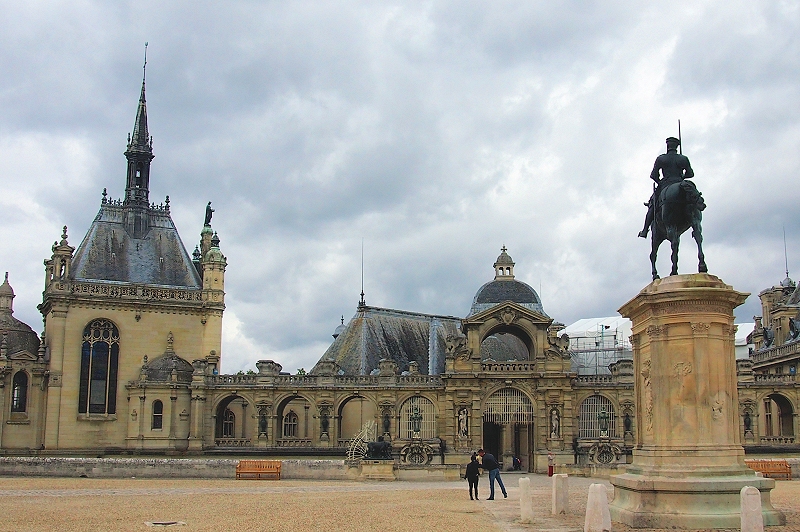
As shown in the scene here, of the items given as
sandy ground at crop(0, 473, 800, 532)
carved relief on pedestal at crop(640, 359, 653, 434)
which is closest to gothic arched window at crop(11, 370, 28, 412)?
sandy ground at crop(0, 473, 800, 532)

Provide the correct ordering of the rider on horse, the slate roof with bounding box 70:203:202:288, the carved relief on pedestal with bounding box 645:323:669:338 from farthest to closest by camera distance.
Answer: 1. the slate roof with bounding box 70:203:202:288
2. the rider on horse
3. the carved relief on pedestal with bounding box 645:323:669:338

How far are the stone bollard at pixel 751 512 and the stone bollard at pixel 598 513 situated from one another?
2149mm

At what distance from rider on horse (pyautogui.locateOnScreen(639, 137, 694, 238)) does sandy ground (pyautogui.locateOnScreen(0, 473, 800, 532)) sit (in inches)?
264

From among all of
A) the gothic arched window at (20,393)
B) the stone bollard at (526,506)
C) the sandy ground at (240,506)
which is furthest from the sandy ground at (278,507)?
the gothic arched window at (20,393)

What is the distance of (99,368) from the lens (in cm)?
5334

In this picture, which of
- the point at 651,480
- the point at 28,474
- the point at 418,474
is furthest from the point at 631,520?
the point at 28,474

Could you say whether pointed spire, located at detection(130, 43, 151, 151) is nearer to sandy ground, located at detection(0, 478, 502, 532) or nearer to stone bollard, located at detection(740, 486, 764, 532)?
sandy ground, located at detection(0, 478, 502, 532)

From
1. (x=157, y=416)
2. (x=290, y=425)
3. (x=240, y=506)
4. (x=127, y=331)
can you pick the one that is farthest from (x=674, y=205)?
(x=290, y=425)

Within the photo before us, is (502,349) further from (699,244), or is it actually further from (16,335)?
(699,244)

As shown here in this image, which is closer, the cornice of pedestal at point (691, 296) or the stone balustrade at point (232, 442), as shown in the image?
the cornice of pedestal at point (691, 296)

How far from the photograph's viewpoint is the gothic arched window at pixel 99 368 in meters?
52.8

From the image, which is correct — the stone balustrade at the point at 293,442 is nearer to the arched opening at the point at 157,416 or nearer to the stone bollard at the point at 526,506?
the arched opening at the point at 157,416

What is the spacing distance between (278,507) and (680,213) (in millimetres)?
12402

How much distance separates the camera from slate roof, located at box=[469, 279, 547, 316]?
188 ft
